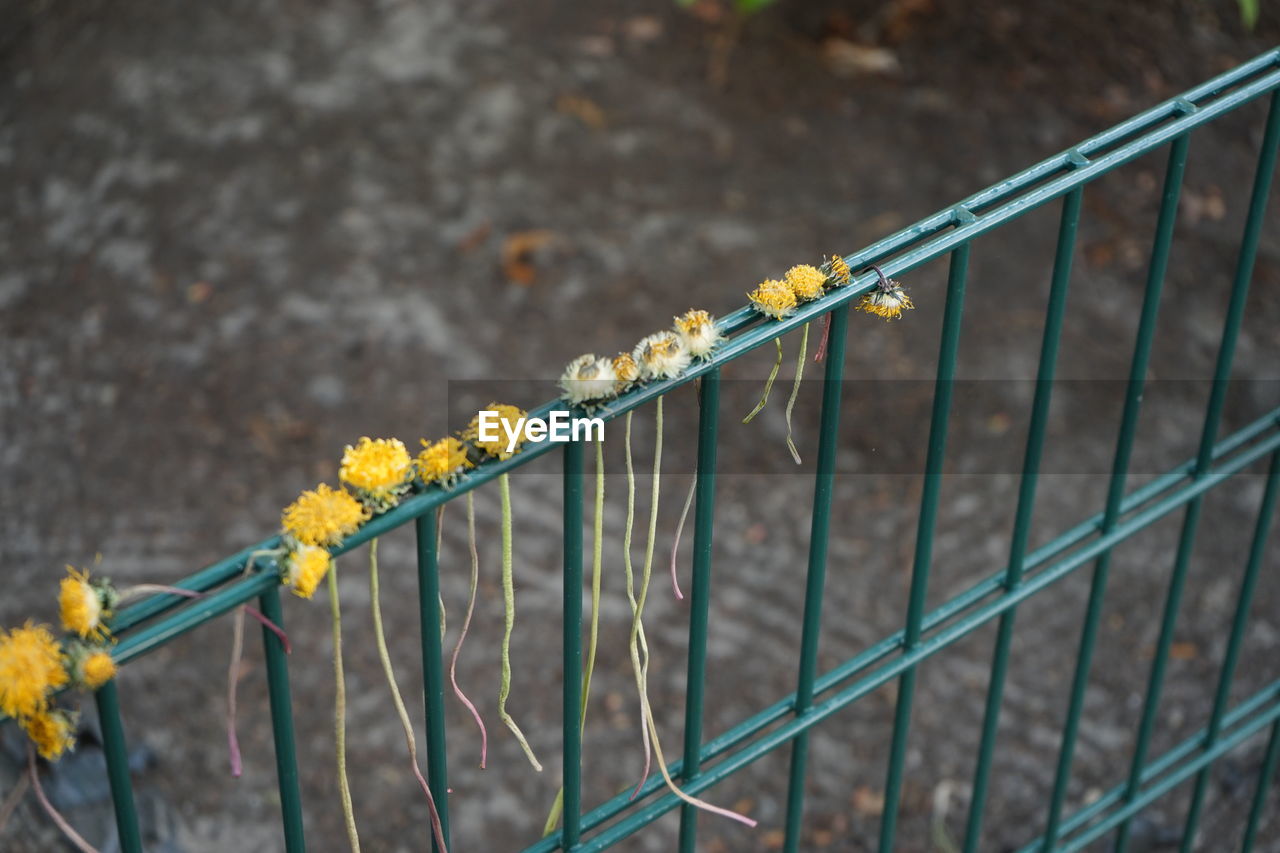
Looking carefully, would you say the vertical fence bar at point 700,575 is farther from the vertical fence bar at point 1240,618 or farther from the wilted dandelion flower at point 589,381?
the vertical fence bar at point 1240,618

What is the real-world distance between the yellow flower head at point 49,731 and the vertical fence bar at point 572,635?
46cm

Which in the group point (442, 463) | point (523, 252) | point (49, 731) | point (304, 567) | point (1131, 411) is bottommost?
point (49, 731)

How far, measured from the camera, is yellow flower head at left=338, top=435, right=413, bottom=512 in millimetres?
1271

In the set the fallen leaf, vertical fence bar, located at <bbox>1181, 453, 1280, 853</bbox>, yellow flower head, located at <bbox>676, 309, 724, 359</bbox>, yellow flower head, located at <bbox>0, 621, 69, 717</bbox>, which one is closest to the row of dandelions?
yellow flower head, located at <bbox>0, 621, 69, 717</bbox>

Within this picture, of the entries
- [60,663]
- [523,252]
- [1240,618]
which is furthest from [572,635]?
[523,252]

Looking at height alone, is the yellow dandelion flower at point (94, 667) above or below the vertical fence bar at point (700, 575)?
below

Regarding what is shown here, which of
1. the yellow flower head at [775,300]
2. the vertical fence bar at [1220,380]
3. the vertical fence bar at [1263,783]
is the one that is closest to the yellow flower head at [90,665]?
the yellow flower head at [775,300]

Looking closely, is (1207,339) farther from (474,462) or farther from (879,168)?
(474,462)

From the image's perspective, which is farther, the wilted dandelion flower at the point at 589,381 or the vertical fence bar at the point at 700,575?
the vertical fence bar at the point at 700,575

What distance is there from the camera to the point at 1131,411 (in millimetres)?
1872

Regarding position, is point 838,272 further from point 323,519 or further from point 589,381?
point 323,519

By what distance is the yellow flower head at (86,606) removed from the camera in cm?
115

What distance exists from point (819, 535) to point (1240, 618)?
1.05 metres

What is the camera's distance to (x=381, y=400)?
3.80 meters
